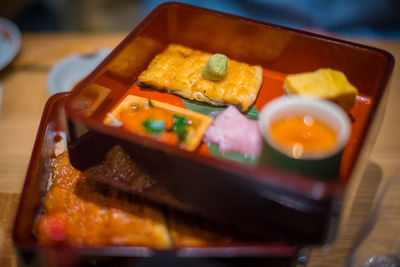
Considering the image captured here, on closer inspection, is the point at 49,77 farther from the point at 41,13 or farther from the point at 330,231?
the point at 41,13

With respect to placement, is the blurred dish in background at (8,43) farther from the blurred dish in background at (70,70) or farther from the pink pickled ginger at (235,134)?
the pink pickled ginger at (235,134)

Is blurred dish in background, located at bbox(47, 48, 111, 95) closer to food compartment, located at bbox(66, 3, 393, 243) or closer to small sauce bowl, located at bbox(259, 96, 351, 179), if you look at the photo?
food compartment, located at bbox(66, 3, 393, 243)

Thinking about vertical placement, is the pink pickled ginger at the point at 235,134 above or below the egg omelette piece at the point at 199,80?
below

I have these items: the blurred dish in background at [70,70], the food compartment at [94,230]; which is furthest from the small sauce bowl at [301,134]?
the blurred dish in background at [70,70]

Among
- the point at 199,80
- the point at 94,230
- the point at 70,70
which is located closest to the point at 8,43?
the point at 70,70

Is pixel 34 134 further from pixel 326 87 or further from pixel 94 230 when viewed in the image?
pixel 326 87

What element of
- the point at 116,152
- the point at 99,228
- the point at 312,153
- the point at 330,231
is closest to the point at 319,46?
the point at 312,153

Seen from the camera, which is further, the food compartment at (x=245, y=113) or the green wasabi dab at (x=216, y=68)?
the green wasabi dab at (x=216, y=68)
